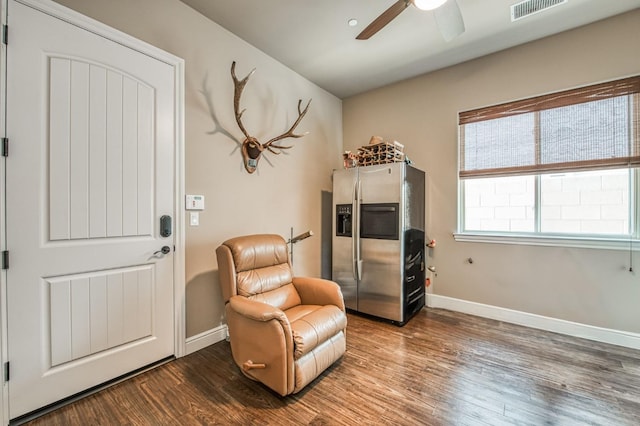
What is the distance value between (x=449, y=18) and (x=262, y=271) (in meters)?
2.41

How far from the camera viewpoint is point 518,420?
1.57m

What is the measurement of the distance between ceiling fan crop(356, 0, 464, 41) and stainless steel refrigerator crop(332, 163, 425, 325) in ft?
3.98

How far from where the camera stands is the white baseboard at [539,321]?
2445 mm

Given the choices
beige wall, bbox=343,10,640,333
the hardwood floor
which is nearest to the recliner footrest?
the hardwood floor

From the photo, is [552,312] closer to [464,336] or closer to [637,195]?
[464,336]

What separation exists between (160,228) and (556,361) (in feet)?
11.1

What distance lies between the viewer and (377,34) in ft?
8.71

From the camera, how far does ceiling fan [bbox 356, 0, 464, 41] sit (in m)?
1.73

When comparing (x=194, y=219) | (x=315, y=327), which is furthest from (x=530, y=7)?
(x=194, y=219)

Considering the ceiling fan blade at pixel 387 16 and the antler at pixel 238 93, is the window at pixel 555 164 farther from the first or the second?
the antler at pixel 238 93

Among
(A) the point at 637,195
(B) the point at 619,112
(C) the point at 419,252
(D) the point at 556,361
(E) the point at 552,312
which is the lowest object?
(D) the point at 556,361

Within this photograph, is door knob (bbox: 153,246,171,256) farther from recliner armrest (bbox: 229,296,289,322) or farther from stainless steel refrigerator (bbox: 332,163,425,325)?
stainless steel refrigerator (bbox: 332,163,425,325)

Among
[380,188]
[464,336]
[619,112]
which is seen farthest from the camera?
[380,188]

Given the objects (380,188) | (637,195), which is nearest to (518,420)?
(380,188)
